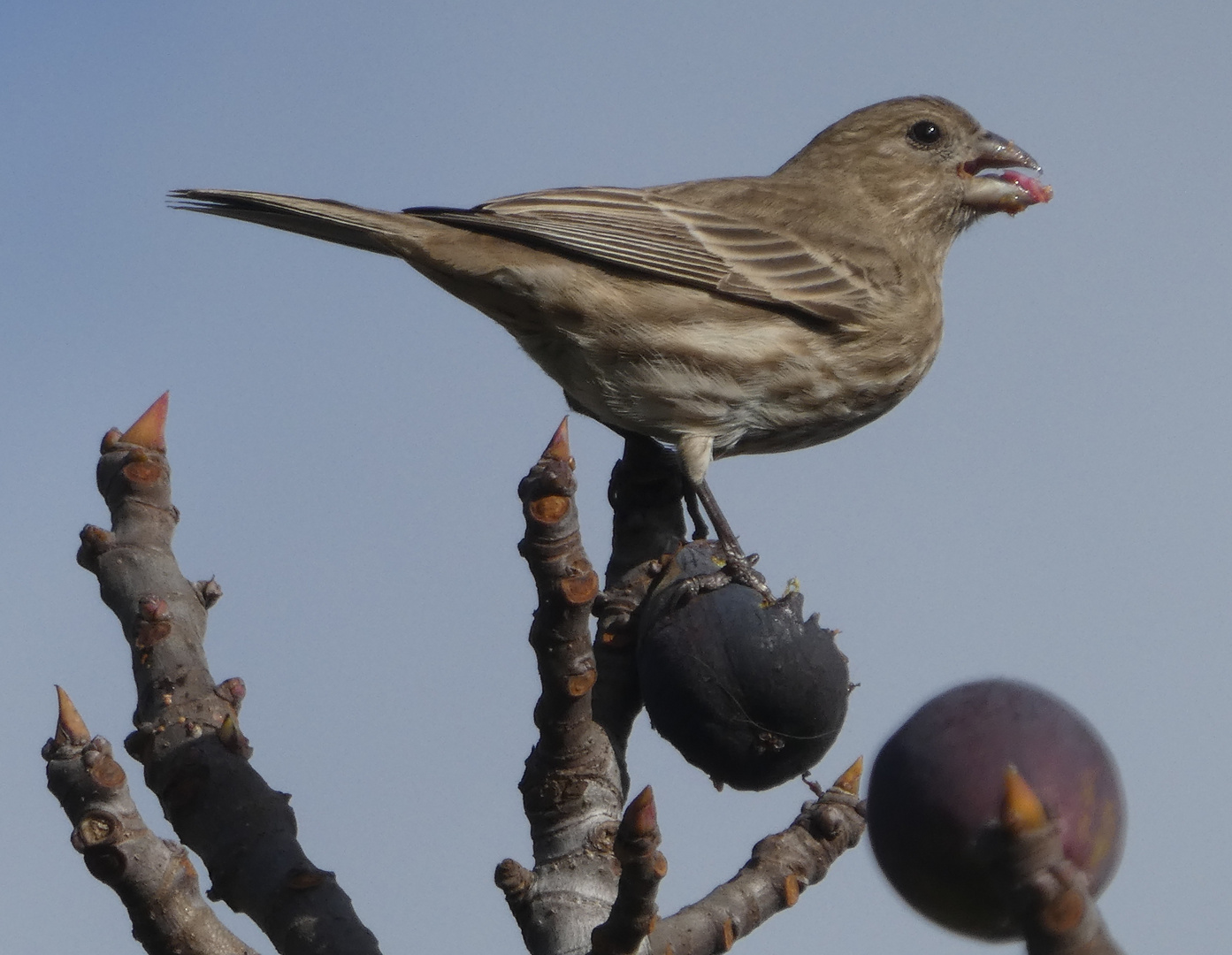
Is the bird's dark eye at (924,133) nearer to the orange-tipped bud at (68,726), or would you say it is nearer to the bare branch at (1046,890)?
the orange-tipped bud at (68,726)

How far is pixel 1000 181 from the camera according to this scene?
7.16m

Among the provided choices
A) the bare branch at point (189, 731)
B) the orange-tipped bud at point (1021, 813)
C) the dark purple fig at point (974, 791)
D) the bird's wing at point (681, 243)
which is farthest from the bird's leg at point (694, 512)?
the orange-tipped bud at point (1021, 813)

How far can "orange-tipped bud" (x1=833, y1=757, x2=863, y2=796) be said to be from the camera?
409cm

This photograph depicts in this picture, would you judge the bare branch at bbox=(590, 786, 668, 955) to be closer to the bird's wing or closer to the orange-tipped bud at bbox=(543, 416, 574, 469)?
the orange-tipped bud at bbox=(543, 416, 574, 469)

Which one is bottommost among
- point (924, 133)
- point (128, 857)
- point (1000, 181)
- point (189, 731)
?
point (128, 857)

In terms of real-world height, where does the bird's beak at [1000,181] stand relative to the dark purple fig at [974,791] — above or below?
above

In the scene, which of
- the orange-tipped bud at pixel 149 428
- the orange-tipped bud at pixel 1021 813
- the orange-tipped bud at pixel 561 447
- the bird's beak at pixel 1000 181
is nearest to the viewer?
the orange-tipped bud at pixel 1021 813

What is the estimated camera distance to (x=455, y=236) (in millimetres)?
5430

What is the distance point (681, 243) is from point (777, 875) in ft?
9.56

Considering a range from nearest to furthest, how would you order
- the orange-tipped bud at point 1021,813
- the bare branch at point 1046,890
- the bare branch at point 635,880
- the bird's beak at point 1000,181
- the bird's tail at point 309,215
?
the bare branch at point 1046,890 < the orange-tipped bud at point 1021,813 < the bare branch at point 635,880 < the bird's tail at point 309,215 < the bird's beak at point 1000,181

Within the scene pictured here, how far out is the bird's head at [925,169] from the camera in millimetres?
7145

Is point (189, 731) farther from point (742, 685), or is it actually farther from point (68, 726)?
point (742, 685)

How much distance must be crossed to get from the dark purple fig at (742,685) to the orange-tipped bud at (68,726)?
133 cm

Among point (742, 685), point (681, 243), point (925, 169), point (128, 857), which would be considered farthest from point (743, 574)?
point (925, 169)
